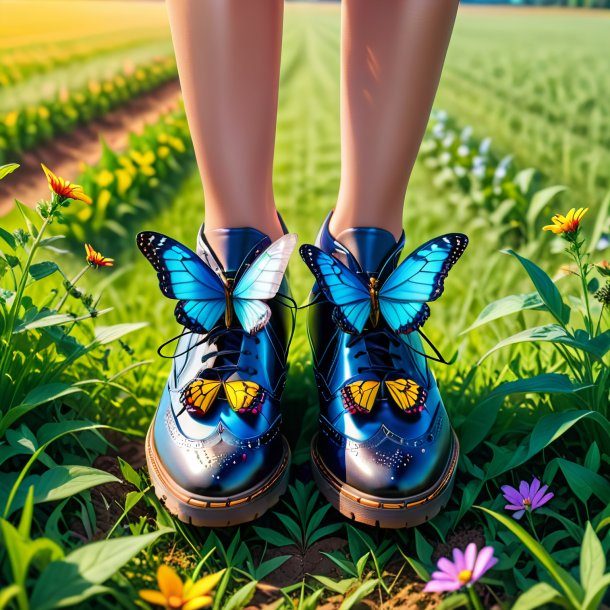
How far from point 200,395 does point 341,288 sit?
359mm

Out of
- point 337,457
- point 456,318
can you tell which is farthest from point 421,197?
point 337,457

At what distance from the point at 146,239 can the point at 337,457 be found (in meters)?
Result: 0.58

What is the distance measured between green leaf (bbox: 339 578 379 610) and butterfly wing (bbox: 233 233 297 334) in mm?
525

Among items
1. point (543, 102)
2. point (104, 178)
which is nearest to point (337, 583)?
point (104, 178)

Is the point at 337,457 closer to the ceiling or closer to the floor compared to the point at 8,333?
closer to the floor

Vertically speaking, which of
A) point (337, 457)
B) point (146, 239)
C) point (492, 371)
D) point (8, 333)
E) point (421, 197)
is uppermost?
point (146, 239)

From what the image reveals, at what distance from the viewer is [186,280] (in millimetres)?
1414

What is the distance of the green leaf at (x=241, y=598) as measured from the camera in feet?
4.03

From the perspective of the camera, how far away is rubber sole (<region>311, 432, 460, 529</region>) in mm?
1336

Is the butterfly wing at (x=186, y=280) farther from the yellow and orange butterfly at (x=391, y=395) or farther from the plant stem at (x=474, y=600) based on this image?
the plant stem at (x=474, y=600)

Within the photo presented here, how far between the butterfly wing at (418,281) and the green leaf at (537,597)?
0.55 m

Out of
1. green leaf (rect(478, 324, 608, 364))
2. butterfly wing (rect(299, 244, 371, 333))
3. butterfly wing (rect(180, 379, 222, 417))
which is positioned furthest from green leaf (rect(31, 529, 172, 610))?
green leaf (rect(478, 324, 608, 364))

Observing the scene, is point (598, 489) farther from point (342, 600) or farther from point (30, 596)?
point (30, 596)

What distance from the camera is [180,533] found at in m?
1.39
